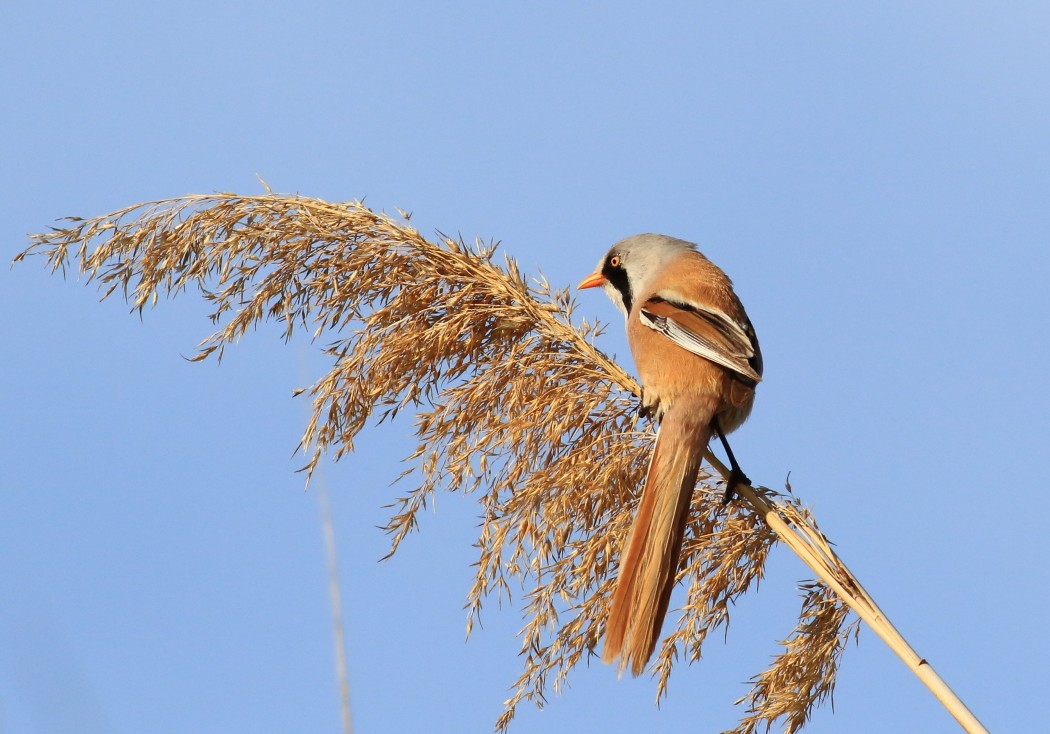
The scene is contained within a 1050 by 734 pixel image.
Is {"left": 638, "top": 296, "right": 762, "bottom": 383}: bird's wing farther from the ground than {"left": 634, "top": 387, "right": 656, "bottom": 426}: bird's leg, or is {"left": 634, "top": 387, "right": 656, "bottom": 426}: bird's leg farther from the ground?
{"left": 638, "top": 296, "right": 762, "bottom": 383}: bird's wing

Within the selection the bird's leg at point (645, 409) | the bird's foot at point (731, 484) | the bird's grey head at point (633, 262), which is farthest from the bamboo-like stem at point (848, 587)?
the bird's grey head at point (633, 262)

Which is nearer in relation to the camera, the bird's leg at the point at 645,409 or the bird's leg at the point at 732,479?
the bird's leg at the point at 732,479

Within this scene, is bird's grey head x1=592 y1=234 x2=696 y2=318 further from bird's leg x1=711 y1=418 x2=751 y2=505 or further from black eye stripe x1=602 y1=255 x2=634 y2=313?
bird's leg x1=711 y1=418 x2=751 y2=505

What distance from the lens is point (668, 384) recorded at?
294cm

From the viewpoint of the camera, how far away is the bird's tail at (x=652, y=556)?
2221 millimetres

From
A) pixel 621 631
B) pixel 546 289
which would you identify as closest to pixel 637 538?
pixel 621 631

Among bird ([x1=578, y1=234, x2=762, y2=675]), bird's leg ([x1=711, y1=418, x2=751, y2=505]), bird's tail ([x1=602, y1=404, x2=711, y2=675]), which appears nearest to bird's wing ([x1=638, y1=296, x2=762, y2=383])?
bird ([x1=578, y1=234, x2=762, y2=675])

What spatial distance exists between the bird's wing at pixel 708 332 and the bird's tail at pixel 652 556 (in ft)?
1.19

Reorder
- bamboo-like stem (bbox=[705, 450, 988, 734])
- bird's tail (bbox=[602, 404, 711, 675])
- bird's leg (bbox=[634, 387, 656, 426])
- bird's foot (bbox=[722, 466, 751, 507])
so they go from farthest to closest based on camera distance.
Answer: bird's leg (bbox=[634, 387, 656, 426])
bird's foot (bbox=[722, 466, 751, 507])
bird's tail (bbox=[602, 404, 711, 675])
bamboo-like stem (bbox=[705, 450, 988, 734])

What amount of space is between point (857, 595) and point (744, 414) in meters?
1.04

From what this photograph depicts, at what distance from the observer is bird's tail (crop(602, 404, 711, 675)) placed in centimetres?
222

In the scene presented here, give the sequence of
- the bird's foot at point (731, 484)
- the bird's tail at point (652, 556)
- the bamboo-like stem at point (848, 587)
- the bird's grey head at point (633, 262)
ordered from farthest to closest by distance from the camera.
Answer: the bird's grey head at point (633, 262)
the bird's foot at point (731, 484)
the bird's tail at point (652, 556)
the bamboo-like stem at point (848, 587)

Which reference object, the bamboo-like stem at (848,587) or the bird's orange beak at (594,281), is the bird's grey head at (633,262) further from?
the bamboo-like stem at (848,587)

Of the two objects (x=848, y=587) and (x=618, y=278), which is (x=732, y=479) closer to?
(x=848, y=587)
